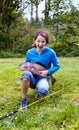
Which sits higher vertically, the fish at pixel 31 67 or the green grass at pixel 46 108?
the fish at pixel 31 67

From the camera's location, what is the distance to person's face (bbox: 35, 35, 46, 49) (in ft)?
15.9

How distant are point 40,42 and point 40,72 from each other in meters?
0.46

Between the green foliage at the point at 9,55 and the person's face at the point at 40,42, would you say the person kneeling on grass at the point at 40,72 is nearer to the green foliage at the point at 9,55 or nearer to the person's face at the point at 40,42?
the person's face at the point at 40,42

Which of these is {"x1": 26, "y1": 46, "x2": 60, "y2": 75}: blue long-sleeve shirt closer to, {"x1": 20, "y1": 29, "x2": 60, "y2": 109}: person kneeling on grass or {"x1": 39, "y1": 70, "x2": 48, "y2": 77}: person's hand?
{"x1": 20, "y1": 29, "x2": 60, "y2": 109}: person kneeling on grass

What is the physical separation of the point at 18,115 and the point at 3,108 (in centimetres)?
67

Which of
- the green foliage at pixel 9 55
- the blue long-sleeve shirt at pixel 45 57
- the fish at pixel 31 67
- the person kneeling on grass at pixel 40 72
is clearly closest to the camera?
the person kneeling on grass at pixel 40 72

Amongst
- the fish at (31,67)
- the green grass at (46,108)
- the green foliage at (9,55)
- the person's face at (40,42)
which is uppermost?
the person's face at (40,42)

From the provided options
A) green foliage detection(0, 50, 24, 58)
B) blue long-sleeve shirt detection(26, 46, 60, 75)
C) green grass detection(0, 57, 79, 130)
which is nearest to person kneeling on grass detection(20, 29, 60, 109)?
blue long-sleeve shirt detection(26, 46, 60, 75)

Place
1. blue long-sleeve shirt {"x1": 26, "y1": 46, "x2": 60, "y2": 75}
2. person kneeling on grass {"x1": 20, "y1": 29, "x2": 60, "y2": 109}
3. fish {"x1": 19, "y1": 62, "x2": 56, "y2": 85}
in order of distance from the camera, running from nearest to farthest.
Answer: person kneeling on grass {"x1": 20, "y1": 29, "x2": 60, "y2": 109} < fish {"x1": 19, "y1": 62, "x2": 56, "y2": 85} < blue long-sleeve shirt {"x1": 26, "y1": 46, "x2": 60, "y2": 75}

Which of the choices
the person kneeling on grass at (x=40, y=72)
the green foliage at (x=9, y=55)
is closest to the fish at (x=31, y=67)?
the person kneeling on grass at (x=40, y=72)

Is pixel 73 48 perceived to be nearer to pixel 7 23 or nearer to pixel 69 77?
pixel 7 23

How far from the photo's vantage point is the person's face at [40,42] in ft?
15.9

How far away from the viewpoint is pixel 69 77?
6570 mm

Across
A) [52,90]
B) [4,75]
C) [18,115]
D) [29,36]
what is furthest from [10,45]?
[18,115]
